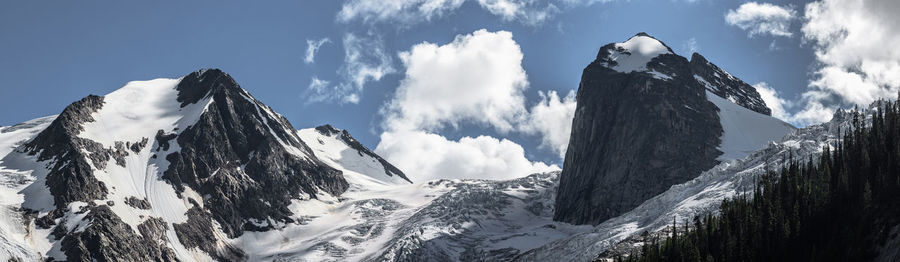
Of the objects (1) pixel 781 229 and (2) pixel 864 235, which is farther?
(1) pixel 781 229

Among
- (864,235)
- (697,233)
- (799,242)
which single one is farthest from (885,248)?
(697,233)

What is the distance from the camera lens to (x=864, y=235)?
175 m

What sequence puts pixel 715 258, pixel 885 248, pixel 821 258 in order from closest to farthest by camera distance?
pixel 885 248 < pixel 821 258 < pixel 715 258

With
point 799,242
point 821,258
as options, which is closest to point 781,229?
point 799,242

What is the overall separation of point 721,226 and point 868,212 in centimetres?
3059

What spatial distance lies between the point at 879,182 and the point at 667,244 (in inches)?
2000

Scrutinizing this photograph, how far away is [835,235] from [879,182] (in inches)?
815

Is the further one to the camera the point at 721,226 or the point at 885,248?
the point at 721,226

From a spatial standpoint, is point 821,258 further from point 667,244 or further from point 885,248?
point 667,244

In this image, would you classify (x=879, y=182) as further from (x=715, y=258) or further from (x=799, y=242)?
(x=715, y=258)

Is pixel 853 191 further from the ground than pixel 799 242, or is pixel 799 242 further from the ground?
pixel 853 191

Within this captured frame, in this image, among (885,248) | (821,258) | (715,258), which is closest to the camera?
(885,248)

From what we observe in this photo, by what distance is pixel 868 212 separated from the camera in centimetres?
18400

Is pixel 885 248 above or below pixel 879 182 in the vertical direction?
below
